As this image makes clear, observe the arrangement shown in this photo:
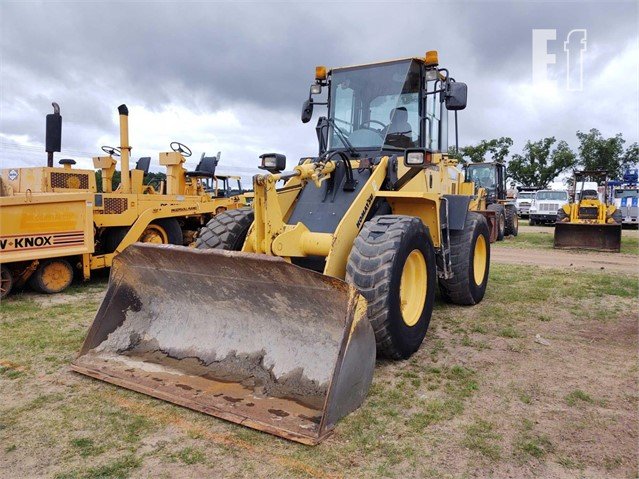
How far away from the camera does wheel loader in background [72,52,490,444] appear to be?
131 inches

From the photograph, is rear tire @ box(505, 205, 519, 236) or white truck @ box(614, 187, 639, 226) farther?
white truck @ box(614, 187, 639, 226)

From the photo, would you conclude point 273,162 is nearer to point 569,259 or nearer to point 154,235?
point 154,235

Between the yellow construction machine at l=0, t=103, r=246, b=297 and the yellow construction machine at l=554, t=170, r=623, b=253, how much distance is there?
9.03m

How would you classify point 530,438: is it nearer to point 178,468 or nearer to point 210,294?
point 178,468

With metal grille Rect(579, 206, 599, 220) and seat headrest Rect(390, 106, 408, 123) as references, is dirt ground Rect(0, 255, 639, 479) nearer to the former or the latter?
seat headrest Rect(390, 106, 408, 123)

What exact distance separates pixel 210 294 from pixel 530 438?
250cm

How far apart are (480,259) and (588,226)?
8758 mm

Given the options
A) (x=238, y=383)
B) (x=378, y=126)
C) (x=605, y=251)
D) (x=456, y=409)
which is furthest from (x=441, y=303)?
(x=605, y=251)

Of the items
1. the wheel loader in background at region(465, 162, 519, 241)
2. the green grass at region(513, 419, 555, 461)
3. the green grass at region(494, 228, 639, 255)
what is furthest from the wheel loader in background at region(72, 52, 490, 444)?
the wheel loader in background at region(465, 162, 519, 241)

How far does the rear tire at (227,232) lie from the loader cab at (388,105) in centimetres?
127

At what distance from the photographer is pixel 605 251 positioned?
13.4 metres

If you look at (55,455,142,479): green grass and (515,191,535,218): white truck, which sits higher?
(515,191,535,218): white truck

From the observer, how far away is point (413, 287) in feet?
14.9

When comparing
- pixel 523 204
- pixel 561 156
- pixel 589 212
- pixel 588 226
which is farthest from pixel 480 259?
pixel 561 156
